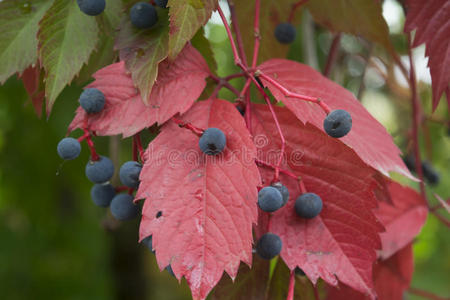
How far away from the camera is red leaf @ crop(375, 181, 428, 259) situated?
3.44ft

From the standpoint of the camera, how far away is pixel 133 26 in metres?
0.79

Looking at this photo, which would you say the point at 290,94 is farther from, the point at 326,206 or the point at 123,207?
the point at 123,207

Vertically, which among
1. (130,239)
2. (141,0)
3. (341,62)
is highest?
(141,0)

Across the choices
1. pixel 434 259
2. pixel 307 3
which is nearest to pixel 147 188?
pixel 307 3

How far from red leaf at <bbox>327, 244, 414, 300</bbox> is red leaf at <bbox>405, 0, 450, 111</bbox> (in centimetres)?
50

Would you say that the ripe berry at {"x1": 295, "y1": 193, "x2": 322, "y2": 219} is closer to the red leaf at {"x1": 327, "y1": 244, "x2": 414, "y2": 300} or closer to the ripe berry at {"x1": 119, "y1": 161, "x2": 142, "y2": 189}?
the ripe berry at {"x1": 119, "y1": 161, "x2": 142, "y2": 189}

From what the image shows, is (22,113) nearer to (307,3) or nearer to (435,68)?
(307,3)

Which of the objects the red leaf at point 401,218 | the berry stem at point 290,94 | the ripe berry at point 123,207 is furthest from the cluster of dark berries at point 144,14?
the red leaf at point 401,218

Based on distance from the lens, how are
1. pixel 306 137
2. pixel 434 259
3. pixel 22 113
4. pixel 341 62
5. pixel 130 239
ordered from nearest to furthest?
1. pixel 306 137
2. pixel 341 62
3. pixel 22 113
4. pixel 434 259
5. pixel 130 239

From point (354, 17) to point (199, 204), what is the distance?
64 cm

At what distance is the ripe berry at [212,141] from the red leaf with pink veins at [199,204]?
0.03 metres

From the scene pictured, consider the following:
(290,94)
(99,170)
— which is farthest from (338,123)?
(99,170)

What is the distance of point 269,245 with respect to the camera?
71 cm

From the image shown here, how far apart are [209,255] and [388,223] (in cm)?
64
